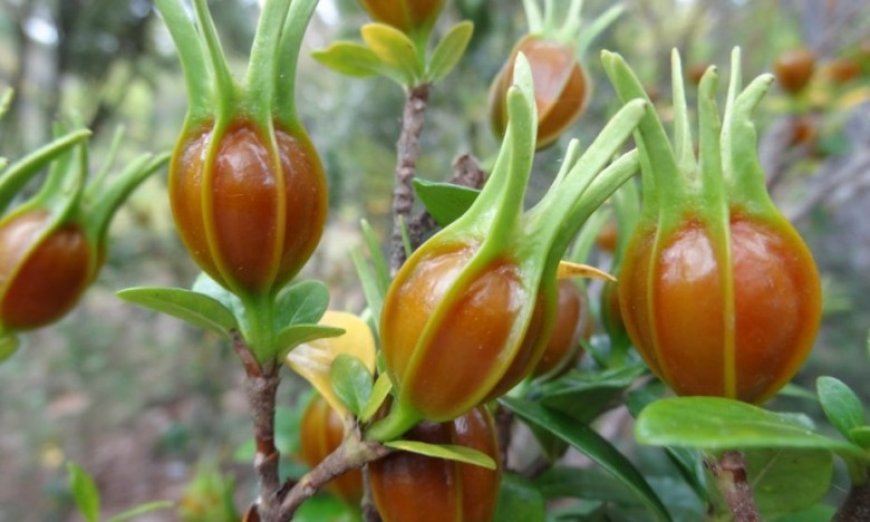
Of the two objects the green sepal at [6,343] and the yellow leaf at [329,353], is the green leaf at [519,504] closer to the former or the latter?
the yellow leaf at [329,353]

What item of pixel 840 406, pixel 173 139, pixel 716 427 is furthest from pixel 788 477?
pixel 173 139

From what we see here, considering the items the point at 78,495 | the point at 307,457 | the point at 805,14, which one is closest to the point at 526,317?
the point at 307,457

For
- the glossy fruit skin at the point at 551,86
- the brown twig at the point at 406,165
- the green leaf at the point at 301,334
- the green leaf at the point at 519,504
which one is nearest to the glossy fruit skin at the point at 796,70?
the glossy fruit skin at the point at 551,86

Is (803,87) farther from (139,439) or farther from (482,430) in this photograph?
(139,439)

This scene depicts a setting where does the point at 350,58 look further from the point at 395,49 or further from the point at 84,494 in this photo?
the point at 84,494

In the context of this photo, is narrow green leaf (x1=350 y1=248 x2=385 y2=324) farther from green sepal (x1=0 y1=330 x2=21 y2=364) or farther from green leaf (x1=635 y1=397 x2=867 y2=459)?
green sepal (x1=0 y1=330 x2=21 y2=364)

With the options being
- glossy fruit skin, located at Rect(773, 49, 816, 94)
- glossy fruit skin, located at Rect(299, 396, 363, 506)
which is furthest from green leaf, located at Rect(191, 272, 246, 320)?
glossy fruit skin, located at Rect(773, 49, 816, 94)
